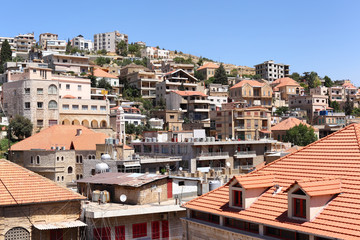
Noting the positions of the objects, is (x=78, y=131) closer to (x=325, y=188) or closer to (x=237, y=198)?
(x=237, y=198)

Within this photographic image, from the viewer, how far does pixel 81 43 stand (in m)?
174

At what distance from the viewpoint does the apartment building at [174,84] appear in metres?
102

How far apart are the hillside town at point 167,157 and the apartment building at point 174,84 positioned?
0.38 meters

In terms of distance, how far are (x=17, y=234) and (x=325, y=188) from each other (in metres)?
15.5

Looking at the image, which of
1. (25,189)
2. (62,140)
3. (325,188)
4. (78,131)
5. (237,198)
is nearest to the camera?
(325,188)

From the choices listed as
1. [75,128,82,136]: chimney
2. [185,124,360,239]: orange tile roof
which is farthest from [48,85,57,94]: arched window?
[185,124,360,239]: orange tile roof

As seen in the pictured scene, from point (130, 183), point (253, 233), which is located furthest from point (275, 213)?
point (130, 183)

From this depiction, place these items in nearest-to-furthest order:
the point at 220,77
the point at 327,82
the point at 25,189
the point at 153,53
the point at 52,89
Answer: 1. the point at 25,189
2. the point at 52,89
3. the point at 220,77
4. the point at 327,82
5. the point at 153,53

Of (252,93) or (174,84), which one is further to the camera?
(252,93)

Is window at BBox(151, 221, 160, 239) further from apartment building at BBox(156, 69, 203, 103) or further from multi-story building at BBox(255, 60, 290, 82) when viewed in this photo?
multi-story building at BBox(255, 60, 290, 82)

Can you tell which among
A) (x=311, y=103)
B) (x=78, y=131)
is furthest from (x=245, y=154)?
(x=311, y=103)

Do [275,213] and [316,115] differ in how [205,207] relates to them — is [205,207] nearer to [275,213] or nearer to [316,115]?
[275,213]

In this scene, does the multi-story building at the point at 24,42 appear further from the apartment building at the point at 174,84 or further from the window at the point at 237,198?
the window at the point at 237,198

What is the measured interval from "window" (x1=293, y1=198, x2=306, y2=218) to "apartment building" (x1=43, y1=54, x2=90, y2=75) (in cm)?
8805
